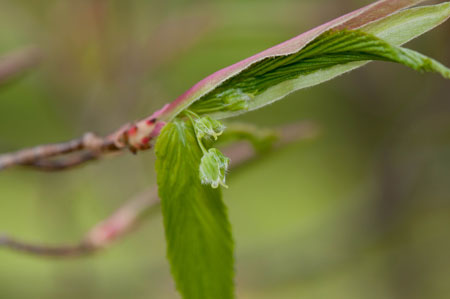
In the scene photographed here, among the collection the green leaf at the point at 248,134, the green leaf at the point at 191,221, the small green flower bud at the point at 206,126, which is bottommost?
the green leaf at the point at 191,221

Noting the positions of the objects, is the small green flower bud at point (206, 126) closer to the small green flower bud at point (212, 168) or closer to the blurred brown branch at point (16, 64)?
the small green flower bud at point (212, 168)

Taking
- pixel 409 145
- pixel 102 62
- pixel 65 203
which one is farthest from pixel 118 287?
pixel 409 145

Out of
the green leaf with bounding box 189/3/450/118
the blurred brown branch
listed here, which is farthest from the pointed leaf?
the blurred brown branch

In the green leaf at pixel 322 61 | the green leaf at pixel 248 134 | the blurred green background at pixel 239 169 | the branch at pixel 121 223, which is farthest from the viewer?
the blurred green background at pixel 239 169

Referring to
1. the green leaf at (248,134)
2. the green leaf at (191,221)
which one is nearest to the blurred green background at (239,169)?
the green leaf at (248,134)

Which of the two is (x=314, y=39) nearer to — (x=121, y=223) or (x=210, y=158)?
(x=210, y=158)

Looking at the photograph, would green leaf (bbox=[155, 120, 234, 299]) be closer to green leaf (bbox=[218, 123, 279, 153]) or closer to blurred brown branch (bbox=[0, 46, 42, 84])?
green leaf (bbox=[218, 123, 279, 153])
